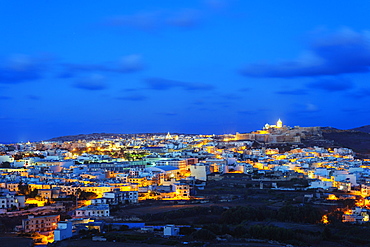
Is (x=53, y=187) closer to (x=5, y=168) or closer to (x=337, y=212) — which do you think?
(x=5, y=168)

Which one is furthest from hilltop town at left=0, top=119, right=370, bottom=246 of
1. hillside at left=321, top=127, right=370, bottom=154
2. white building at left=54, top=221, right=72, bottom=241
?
hillside at left=321, top=127, right=370, bottom=154

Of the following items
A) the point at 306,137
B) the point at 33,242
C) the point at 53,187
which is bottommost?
the point at 33,242

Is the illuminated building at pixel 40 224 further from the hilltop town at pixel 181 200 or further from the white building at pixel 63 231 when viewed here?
the white building at pixel 63 231

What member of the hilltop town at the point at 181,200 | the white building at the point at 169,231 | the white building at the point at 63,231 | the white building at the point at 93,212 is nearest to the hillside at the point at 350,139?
the hilltop town at the point at 181,200

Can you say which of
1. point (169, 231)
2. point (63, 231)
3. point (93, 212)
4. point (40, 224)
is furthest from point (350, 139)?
point (63, 231)

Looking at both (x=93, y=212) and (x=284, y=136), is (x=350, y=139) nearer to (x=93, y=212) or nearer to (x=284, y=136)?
(x=284, y=136)

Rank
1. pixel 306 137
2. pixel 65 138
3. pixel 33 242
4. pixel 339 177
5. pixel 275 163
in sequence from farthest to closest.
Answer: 1. pixel 65 138
2. pixel 306 137
3. pixel 275 163
4. pixel 339 177
5. pixel 33 242

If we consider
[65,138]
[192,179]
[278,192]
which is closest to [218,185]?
[192,179]

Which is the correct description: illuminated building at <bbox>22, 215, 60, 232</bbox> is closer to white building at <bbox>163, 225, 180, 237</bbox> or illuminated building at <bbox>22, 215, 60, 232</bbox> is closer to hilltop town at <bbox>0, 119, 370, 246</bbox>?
hilltop town at <bbox>0, 119, 370, 246</bbox>

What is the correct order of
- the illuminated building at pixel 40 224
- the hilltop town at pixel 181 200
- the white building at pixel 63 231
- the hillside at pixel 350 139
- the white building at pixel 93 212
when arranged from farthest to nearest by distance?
the hillside at pixel 350 139 < the white building at pixel 93 212 < the illuminated building at pixel 40 224 < the hilltop town at pixel 181 200 < the white building at pixel 63 231
